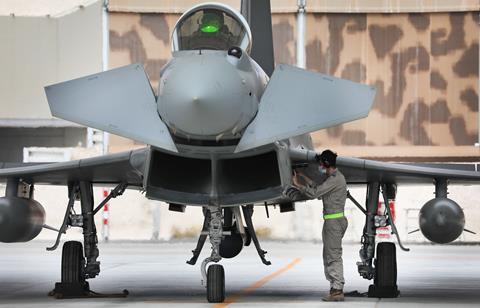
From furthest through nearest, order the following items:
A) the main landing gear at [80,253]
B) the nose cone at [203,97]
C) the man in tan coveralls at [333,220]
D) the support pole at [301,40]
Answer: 1. the support pole at [301,40]
2. the main landing gear at [80,253]
3. the man in tan coveralls at [333,220]
4. the nose cone at [203,97]

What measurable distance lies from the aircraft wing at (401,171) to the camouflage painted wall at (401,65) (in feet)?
55.8

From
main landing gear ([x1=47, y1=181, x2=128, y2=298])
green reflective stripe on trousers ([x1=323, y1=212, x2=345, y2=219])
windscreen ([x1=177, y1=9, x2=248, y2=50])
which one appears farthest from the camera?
main landing gear ([x1=47, y1=181, x2=128, y2=298])

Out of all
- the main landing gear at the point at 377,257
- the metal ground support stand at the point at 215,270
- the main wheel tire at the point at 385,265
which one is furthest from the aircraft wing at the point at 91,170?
the main wheel tire at the point at 385,265

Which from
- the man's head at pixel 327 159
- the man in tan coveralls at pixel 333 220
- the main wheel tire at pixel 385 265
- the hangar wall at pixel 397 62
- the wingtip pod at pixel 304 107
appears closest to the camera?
the wingtip pod at pixel 304 107

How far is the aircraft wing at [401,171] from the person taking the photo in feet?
45.8

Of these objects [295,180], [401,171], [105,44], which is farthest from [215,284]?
[105,44]

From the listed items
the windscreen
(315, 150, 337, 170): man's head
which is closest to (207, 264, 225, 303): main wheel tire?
(315, 150, 337, 170): man's head

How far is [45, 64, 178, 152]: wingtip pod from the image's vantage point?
11.5m

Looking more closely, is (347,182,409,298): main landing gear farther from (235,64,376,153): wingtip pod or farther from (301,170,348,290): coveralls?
(235,64,376,153): wingtip pod

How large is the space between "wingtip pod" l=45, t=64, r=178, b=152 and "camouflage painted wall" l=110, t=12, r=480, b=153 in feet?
66.7

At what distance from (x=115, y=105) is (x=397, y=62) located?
69.2ft

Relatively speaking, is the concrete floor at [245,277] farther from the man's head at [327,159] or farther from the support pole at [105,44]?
the support pole at [105,44]

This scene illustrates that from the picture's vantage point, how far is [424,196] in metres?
28.9

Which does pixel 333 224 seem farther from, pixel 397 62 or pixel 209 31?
pixel 397 62
